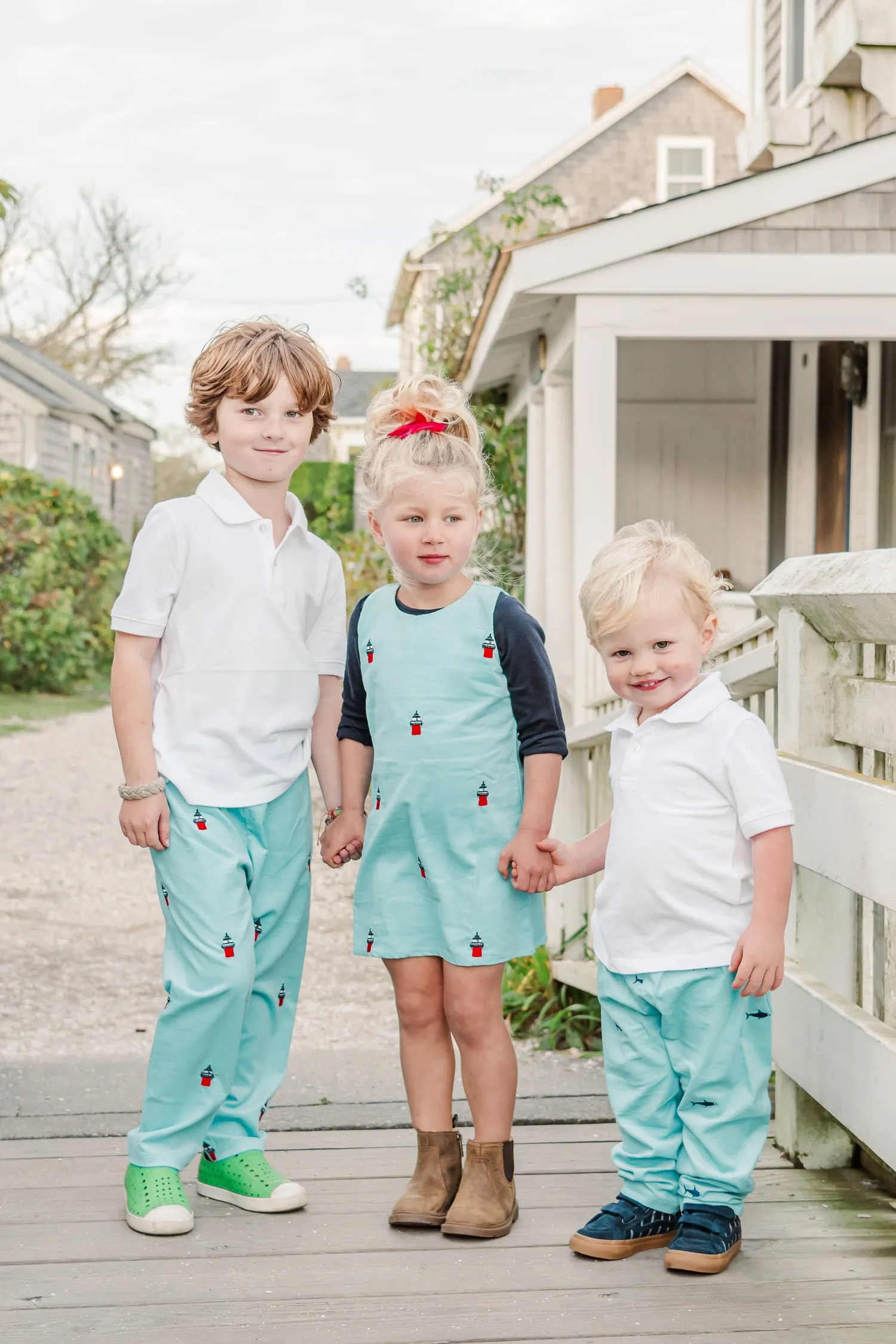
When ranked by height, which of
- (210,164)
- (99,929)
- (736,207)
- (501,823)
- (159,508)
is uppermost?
(210,164)

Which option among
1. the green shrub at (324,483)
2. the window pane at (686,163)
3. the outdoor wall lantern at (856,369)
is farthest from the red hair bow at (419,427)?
the green shrub at (324,483)

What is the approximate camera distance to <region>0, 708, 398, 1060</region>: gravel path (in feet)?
14.8

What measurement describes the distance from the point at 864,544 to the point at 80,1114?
217 inches

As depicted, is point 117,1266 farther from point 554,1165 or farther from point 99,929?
point 99,929

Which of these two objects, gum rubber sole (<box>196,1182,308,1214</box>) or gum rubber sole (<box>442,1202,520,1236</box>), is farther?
gum rubber sole (<box>196,1182,308,1214</box>)

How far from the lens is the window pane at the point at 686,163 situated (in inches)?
939

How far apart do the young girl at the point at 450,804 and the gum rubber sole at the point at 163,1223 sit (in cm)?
37

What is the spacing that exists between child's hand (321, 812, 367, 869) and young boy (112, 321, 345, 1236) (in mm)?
55

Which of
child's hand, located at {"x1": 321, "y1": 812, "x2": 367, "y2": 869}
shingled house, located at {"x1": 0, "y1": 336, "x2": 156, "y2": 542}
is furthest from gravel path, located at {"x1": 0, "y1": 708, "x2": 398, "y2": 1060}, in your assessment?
shingled house, located at {"x1": 0, "y1": 336, "x2": 156, "y2": 542}

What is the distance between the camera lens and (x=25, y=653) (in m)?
15.5

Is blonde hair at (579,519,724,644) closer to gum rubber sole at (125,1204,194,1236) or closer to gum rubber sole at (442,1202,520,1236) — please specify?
gum rubber sole at (442,1202,520,1236)

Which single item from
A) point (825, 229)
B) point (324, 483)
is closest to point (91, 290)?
point (324, 483)

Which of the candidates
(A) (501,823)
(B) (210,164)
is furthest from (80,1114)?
(B) (210,164)

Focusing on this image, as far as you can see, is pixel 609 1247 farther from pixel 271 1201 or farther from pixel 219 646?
pixel 219 646
